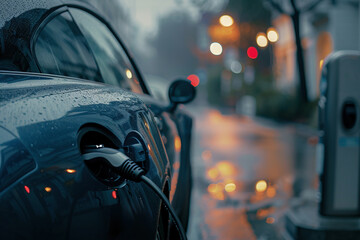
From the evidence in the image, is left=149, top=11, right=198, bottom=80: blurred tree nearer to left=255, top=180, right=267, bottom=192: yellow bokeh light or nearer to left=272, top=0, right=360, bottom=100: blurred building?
left=272, top=0, right=360, bottom=100: blurred building

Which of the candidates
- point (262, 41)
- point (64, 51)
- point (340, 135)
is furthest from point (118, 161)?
point (262, 41)

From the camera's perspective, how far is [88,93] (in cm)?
160

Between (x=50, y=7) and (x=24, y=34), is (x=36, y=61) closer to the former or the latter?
(x=24, y=34)

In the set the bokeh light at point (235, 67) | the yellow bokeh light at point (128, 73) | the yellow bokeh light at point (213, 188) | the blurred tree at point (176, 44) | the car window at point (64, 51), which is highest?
the blurred tree at point (176, 44)

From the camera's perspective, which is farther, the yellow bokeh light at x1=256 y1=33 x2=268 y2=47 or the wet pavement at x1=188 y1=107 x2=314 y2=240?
the yellow bokeh light at x1=256 y1=33 x2=268 y2=47

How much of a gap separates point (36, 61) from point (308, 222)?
320 cm

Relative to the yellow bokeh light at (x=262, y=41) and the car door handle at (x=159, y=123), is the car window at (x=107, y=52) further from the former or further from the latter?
the yellow bokeh light at (x=262, y=41)

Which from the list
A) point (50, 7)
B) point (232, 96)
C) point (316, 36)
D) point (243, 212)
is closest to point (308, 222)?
point (243, 212)

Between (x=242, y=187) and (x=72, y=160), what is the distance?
629 centimetres

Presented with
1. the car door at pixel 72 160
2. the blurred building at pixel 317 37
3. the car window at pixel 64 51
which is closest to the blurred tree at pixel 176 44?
the blurred building at pixel 317 37

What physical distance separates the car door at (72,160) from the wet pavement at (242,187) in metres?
3.17

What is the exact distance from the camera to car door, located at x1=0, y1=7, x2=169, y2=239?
1.17 meters

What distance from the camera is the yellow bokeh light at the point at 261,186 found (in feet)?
23.8

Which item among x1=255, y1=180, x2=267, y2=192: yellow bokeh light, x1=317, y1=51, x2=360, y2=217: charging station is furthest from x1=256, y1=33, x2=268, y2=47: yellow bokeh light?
x1=317, y1=51, x2=360, y2=217: charging station
